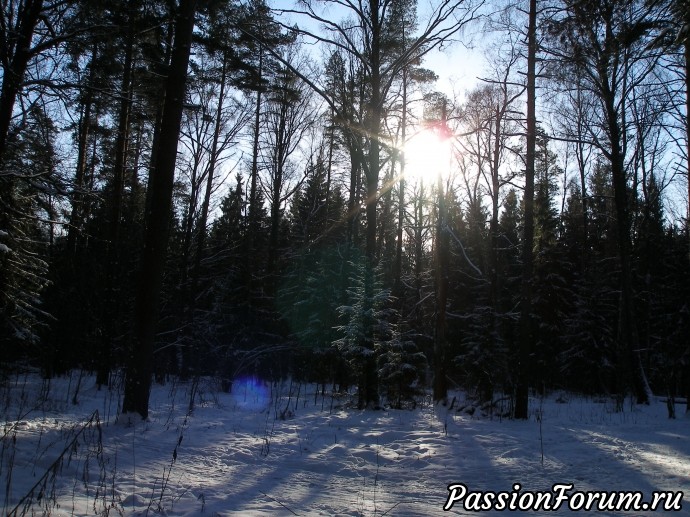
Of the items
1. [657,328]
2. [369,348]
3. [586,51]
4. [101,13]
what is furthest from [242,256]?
[657,328]

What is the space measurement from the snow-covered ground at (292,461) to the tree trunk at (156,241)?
59 cm

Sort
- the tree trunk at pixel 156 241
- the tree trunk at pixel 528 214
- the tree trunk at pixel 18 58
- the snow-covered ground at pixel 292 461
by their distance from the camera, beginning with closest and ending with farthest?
the snow-covered ground at pixel 292 461 < the tree trunk at pixel 156 241 < the tree trunk at pixel 18 58 < the tree trunk at pixel 528 214

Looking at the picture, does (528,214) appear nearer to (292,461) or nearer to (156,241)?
(292,461)

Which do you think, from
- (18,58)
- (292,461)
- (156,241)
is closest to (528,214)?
(292,461)

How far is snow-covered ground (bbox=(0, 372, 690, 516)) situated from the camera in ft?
13.6

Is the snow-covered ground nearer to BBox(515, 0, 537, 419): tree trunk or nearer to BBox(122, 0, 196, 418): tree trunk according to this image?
BBox(122, 0, 196, 418): tree trunk

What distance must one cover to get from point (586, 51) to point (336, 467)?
34.8 feet

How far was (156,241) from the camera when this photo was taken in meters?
7.52

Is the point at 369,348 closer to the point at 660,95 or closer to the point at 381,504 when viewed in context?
the point at 381,504

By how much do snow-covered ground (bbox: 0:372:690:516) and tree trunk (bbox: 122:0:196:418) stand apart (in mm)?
589

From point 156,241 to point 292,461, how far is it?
3.96 m

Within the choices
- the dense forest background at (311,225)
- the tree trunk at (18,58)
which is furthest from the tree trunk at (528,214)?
the tree trunk at (18,58)

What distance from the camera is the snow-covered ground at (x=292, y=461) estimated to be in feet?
13.6

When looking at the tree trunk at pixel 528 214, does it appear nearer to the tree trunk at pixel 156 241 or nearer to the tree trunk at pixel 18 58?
the tree trunk at pixel 156 241
